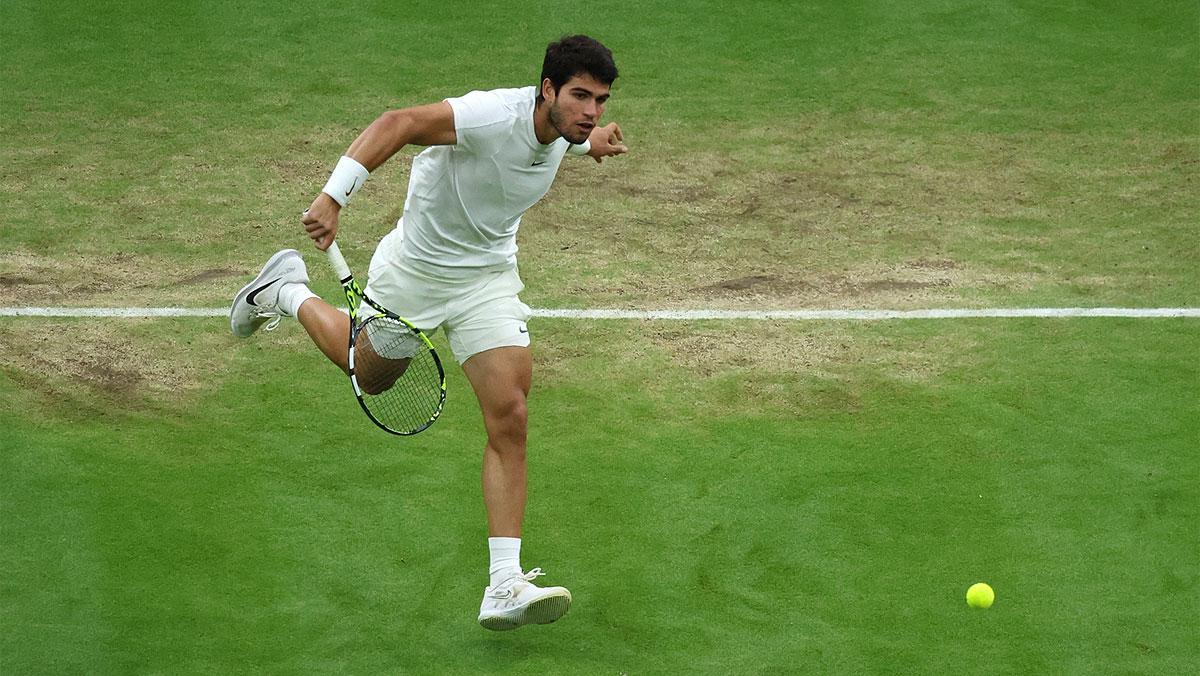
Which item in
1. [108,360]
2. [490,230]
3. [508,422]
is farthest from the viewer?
[108,360]

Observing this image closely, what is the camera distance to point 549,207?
1071 centimetres

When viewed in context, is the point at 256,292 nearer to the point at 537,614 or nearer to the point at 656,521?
the point at 656,521

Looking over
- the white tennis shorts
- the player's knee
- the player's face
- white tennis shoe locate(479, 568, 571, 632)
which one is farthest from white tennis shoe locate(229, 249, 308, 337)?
white tennis shoe locate(479, 568, 571, 632)

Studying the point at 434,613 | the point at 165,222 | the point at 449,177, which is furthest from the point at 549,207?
the point at 434,613

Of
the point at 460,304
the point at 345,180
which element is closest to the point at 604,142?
the point at 460,304

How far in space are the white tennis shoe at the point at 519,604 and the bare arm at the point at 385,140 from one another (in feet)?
4.91

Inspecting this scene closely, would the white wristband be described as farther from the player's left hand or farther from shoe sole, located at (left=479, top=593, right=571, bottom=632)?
shoe sole, located at (left=479, top=593, right=571, bottom=632)

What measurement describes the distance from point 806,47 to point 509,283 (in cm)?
658

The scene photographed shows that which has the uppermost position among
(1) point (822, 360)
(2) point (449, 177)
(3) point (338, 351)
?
(2) point (449, 177)

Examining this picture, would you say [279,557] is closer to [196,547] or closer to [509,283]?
[196,547]

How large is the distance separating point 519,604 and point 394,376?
134cm

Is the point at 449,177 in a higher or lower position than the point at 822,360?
higher

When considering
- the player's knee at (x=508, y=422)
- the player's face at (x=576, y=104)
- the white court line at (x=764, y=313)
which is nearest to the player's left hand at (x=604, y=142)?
the player's face at (x=576, y=104)

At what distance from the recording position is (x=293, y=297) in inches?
302
